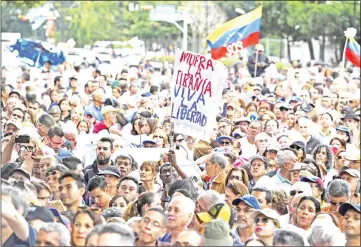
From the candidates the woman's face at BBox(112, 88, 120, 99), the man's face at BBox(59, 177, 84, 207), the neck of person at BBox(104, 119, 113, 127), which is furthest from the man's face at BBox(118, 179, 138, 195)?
the woman's face at BBox(112, 88, 120, 99)

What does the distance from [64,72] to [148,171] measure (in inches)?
767

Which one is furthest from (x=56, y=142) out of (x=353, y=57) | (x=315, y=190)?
(x=353, y=57)

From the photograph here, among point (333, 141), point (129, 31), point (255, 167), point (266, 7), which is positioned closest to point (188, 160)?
point (255, 167)

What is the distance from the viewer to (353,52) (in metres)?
29.1

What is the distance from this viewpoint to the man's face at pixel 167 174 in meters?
14.6

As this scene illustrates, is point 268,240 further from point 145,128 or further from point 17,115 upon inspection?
point 17,115

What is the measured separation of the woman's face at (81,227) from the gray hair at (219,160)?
464 centimetres

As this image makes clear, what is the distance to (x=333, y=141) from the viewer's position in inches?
717

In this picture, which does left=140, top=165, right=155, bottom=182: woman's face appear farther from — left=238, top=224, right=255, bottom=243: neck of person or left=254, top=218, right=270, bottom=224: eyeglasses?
left=254, top=218, right=270, bottom=224: eyeglasses

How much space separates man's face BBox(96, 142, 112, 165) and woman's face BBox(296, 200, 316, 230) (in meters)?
3.58

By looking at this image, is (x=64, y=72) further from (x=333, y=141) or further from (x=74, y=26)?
(x=74, y=26)

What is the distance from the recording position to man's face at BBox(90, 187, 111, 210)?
13000 millimetres

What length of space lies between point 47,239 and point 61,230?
162mm

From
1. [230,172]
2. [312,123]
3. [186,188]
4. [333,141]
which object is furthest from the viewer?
[312,123]
